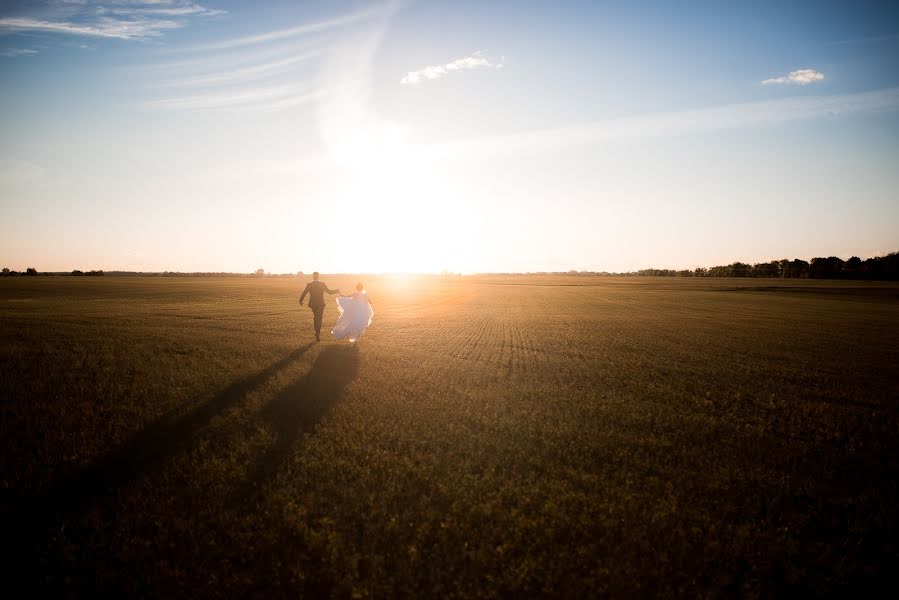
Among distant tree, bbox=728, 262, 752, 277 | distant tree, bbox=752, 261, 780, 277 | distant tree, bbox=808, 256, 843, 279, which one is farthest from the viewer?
distant tree, bbox=728, 262, 752, 277

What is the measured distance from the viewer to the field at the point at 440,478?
5051mm

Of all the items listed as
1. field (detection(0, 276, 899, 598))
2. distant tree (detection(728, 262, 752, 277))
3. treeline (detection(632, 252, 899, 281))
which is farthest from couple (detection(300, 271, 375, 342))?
distant tree (detection(728, 262, 752, 277))

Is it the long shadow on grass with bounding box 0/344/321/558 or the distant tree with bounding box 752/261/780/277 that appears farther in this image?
the distant tree with bounding box 752/261/780/277

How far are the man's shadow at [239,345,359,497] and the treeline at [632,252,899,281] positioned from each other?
490 feet

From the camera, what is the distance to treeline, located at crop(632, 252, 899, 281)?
110m

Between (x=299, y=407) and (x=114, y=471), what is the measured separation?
13.0ft

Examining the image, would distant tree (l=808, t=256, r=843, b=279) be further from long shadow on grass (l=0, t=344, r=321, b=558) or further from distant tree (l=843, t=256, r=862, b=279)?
long shadow on grass (l=0, t=344, r=321, b=558)

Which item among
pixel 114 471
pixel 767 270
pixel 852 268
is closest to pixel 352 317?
pixel 114 471

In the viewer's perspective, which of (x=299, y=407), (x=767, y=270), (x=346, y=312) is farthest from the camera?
(x=767, y=270)

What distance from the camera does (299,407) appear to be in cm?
1050

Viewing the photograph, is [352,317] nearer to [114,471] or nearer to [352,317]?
[352,317]

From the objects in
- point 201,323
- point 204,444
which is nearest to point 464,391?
point 204,444

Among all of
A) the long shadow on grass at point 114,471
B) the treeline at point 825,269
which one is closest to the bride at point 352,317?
the long shadow on grass at point 114,471

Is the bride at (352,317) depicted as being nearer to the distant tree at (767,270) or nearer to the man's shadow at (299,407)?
the man's shadow at (299,407)
